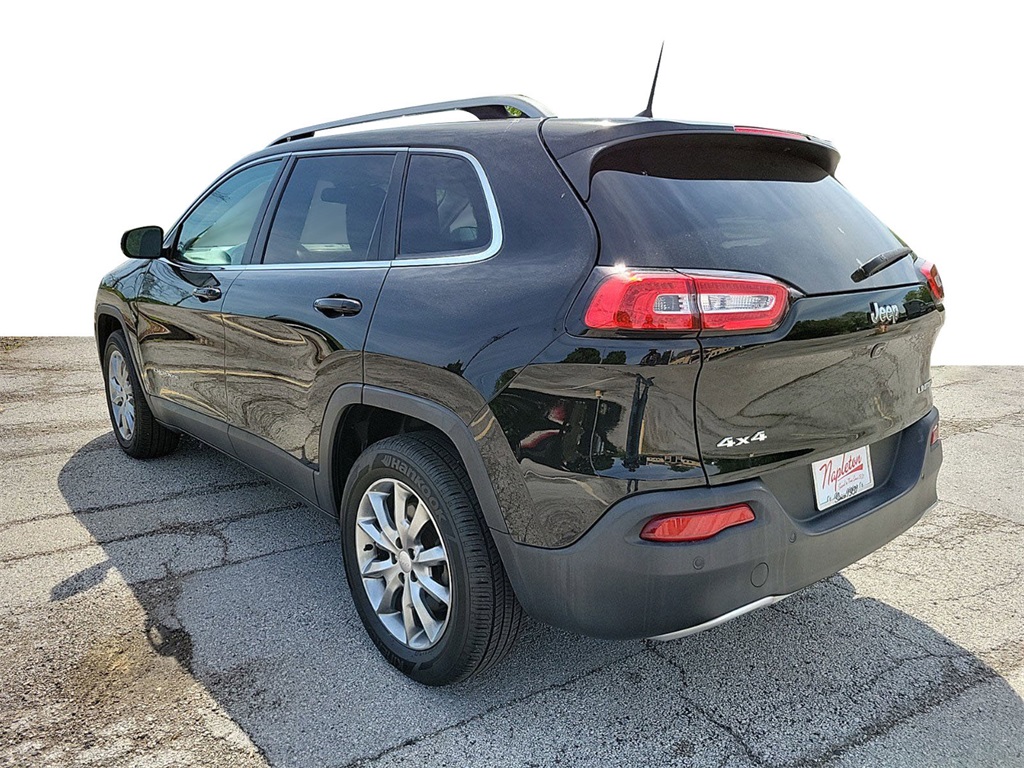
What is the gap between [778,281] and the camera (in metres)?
2.24

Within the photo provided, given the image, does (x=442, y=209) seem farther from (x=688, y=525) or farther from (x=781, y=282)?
(x=688, y=525)

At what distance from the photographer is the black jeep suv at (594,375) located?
2137 mm

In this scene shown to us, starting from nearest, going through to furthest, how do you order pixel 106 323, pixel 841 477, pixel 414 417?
pixel 841 477 < pixel 414 417 < pixel 106 323

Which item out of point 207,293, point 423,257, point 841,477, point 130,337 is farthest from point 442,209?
point 130,337

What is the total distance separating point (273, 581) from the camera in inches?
138

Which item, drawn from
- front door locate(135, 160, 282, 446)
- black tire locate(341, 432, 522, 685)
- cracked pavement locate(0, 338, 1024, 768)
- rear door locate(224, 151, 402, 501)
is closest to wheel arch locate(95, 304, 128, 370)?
front door locate(135, 160, 282, 446)

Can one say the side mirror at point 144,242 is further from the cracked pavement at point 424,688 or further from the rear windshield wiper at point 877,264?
the rear windshield wiper at point 877,264

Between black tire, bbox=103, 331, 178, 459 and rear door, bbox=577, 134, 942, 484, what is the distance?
3659 mm

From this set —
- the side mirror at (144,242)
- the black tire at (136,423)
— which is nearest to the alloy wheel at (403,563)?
the side mirror at (144,242)

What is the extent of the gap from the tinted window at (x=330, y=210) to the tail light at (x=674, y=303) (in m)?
1.14

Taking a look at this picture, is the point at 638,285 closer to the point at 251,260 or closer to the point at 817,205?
the point at 817,205

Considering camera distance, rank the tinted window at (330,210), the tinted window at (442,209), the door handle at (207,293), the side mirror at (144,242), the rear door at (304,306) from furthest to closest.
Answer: the side mirror at (144,242)
the door handle at (207,293)
the tinted window at (330,210)
the rear door at (304,306)
the tinted window at (442,209)

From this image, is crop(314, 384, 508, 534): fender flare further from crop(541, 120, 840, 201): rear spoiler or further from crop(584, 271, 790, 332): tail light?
crop(541, 120, 840, 201): rear spoiler

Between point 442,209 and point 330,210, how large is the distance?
76 cm
